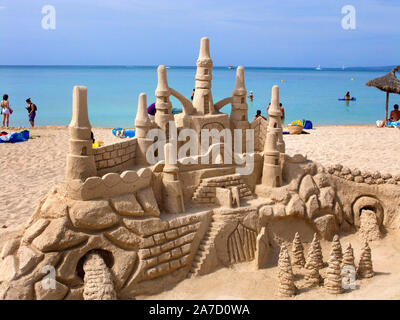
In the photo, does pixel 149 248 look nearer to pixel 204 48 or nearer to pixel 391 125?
pixel 204 48

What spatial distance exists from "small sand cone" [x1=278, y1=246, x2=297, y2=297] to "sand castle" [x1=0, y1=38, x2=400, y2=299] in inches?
24.5

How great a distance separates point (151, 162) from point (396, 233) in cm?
533

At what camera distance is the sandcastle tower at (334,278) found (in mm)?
6750

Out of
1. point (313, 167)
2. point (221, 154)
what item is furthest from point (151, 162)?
point (313, 167)

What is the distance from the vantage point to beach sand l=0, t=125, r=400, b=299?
6883 millimetres

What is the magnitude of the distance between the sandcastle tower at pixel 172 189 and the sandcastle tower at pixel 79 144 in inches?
54.4

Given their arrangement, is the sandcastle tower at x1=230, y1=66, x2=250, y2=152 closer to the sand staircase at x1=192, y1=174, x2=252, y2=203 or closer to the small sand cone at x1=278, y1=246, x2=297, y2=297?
the sand staircase at x1=192, y1=174, x2=252, y2=203

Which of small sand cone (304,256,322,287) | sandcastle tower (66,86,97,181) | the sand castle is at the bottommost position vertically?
small sand cone (304,256,322,287)

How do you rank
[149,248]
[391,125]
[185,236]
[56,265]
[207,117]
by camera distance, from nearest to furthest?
[56,265] → [149,248] → [185,236] → [207,117] → [391,125]

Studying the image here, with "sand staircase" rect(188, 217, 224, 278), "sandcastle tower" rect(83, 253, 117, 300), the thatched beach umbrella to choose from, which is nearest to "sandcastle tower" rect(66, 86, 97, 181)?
"sandcastle tower" rect(83, 253, 117, 300)

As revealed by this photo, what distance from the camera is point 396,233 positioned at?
9156 mm

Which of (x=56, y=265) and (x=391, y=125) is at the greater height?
(x=391, y=125)

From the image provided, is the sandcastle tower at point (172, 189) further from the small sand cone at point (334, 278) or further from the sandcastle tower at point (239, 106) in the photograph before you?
the small sand cone at point (334, 278)

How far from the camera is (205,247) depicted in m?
7.35
